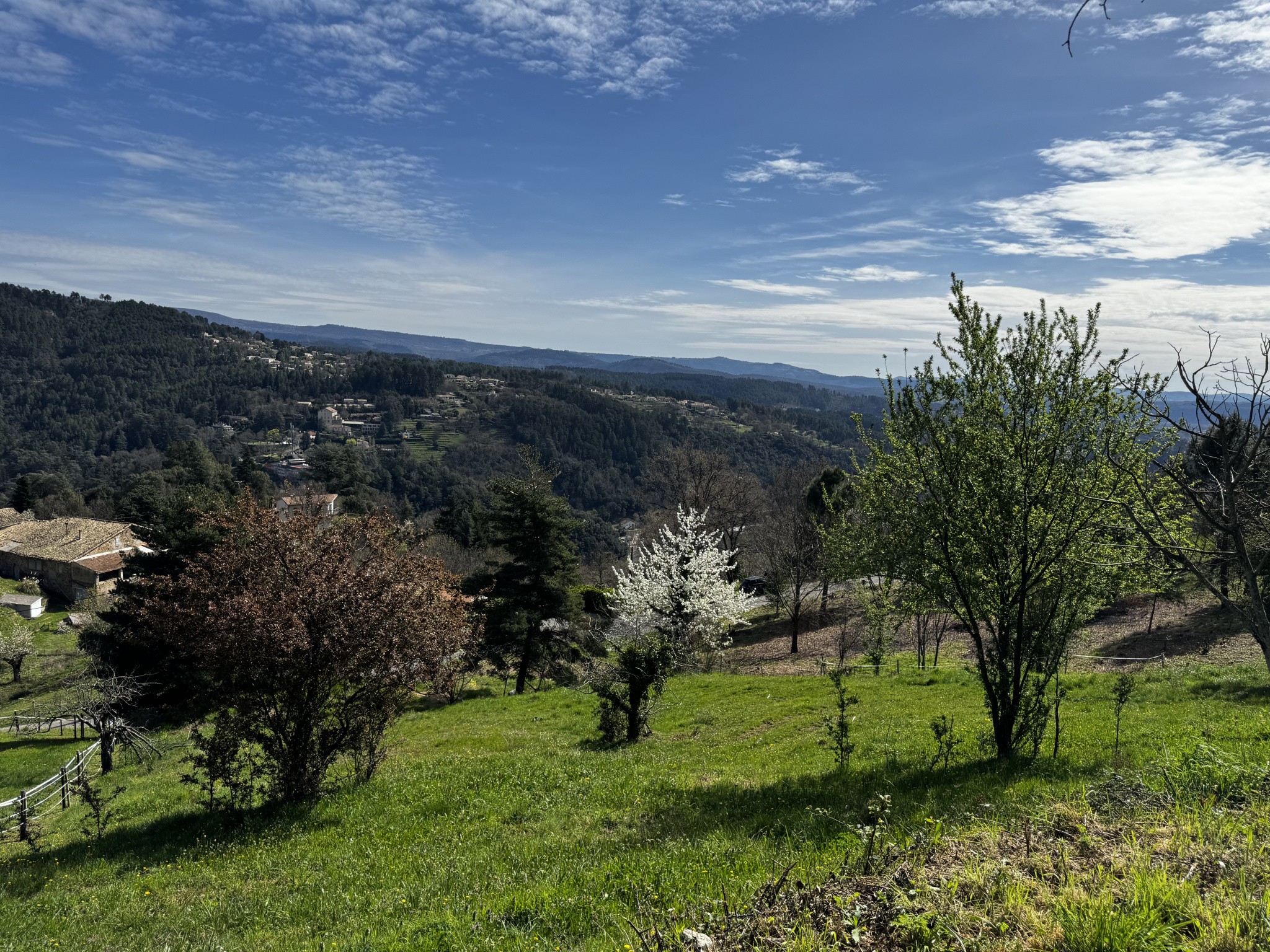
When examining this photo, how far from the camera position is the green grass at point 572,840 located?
4941 millimetres

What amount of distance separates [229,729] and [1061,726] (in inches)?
539

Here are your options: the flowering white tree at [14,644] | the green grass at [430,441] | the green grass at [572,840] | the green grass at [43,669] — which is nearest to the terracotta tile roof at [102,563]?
the green grass at [43,669]

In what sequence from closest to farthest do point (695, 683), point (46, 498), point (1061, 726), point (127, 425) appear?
point (1061, 726) → point (695, 683) → point (46, 498) → point (127, 425)

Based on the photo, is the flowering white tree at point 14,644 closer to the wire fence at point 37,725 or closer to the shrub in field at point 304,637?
the wire fence at point 37,725

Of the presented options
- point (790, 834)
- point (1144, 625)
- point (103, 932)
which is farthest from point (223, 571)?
point (1144, 625)

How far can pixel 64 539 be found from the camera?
6288 cm

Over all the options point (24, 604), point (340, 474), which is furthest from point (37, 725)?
point (340, 474)

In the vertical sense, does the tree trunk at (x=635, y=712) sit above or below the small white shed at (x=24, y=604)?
above

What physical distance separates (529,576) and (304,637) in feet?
56.7

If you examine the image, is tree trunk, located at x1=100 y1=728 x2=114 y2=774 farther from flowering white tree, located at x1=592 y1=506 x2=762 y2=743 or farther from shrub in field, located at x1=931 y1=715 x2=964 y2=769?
shrub in field, located at x1=931 y1=715 x2=964 y2=769

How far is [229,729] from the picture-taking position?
9203 millimetres

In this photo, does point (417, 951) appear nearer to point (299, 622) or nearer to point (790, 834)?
point (790, 834)

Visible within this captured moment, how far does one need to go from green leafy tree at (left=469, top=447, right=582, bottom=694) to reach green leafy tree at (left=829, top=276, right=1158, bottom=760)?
17824 millimetres

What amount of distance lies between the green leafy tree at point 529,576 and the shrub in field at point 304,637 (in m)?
14.6
